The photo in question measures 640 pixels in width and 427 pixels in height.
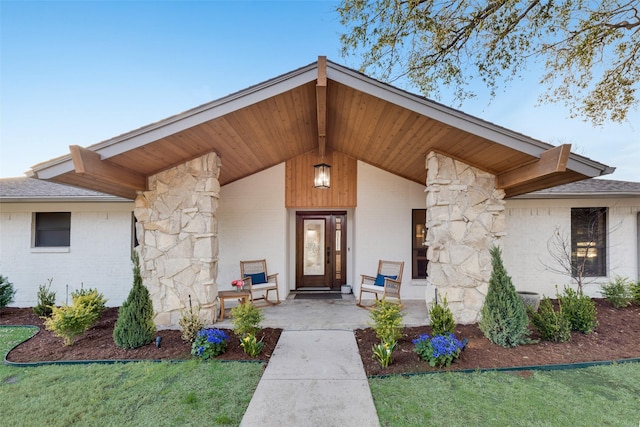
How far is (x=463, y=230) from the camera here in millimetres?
4527

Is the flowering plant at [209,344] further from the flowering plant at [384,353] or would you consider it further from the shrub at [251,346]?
the flowering plant at [384,353]

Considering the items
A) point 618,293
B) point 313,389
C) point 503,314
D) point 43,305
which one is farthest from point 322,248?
point 618,293

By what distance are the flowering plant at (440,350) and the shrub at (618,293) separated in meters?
4.68

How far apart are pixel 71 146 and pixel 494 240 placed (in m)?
5.88

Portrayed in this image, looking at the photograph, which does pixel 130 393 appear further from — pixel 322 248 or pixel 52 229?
pixel 52 229

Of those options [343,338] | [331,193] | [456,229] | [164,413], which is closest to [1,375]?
[164,413]

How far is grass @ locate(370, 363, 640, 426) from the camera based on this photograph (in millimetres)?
2383

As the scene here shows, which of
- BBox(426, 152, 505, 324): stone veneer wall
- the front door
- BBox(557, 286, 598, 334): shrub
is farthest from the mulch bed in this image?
the front door

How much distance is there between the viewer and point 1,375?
10.7ft

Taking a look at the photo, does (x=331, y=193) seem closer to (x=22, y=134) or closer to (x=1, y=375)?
(x=1, y=375)

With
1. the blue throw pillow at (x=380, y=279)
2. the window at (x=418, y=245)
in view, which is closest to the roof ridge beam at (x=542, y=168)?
the window at (x=418, y=245)

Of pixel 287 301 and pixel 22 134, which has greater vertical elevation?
pixel 22 134

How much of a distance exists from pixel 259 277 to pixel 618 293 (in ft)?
24.2

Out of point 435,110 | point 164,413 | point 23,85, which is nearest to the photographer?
point 164,413
